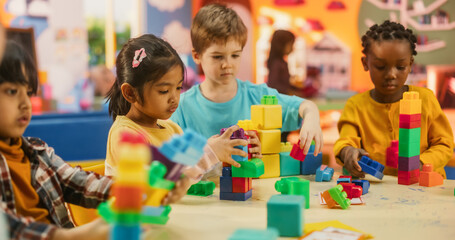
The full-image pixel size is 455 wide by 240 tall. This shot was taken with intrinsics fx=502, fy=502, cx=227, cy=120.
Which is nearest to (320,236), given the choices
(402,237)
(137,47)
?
(402,237)

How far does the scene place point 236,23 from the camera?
4.98ft

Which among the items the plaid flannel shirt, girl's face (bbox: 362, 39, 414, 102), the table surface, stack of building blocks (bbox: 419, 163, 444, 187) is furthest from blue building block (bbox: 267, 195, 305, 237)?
girl's face (bbox: 362, 39, 414, 102)

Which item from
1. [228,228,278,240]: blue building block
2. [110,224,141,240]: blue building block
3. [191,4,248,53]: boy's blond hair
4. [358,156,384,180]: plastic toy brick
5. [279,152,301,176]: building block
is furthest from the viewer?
[191,4,248,53]: boy's blond hair

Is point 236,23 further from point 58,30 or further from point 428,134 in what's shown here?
point 58,30

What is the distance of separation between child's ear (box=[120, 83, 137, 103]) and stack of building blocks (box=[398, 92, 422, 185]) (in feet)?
2.14

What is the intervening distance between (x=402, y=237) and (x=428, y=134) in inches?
27.3

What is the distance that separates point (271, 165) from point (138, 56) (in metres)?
0.43

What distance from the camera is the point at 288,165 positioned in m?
1.32

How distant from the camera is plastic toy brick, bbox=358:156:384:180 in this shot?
1199mm

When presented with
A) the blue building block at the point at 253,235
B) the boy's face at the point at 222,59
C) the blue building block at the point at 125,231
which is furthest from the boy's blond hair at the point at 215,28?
the blue building block at the point at 125,231

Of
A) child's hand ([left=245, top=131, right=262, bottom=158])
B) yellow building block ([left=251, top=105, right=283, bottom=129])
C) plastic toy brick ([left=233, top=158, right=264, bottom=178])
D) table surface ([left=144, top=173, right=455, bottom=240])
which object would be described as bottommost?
table surface ([left=144, top=173, right=455, bottom=240])

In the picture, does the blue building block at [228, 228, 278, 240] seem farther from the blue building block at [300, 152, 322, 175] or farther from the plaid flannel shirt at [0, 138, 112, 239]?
the blue building block at [300, 152, 322, 175]

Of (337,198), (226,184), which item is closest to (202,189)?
(226,184)

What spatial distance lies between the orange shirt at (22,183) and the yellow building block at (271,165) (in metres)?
0.60
